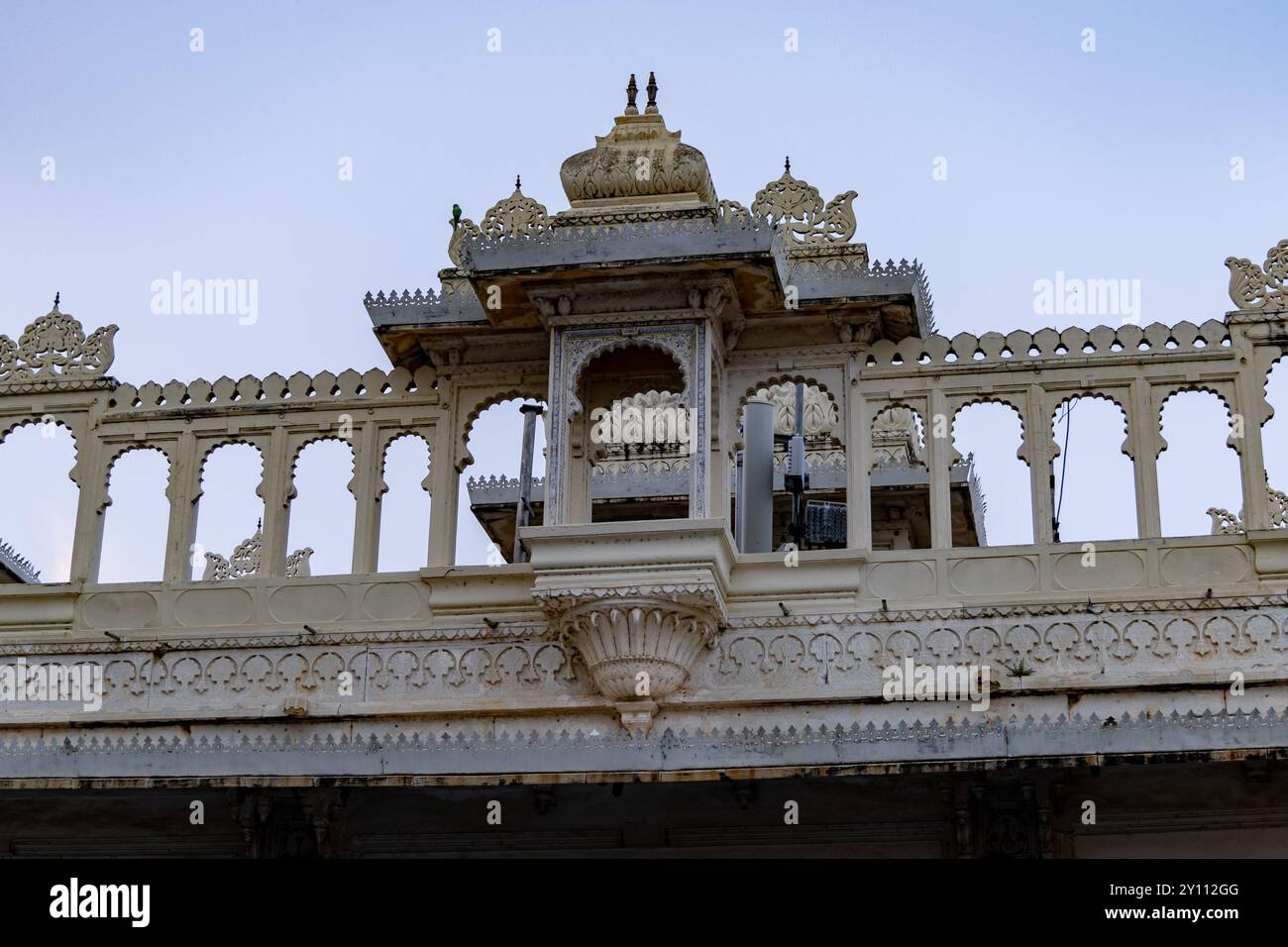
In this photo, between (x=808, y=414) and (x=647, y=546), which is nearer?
(x=647, y=546)

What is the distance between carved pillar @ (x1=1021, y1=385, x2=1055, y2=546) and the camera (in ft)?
60.7

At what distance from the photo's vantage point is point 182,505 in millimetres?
19953

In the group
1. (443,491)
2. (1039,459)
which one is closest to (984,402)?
(1039,459)

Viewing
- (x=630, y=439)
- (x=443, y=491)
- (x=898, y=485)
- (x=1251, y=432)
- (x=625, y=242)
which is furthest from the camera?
(x=898, y=485)

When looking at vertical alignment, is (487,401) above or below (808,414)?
below

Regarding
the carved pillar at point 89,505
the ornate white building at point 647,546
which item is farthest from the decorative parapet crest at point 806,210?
the carved pillar at point 89,505

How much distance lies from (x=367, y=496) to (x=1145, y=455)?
696 cm

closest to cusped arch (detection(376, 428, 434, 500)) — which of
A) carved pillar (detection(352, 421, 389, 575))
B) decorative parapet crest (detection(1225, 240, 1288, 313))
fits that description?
carved pillar (detection(352, 421, 389, 575))

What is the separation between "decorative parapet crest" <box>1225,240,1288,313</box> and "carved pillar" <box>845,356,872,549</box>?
3.36 meters

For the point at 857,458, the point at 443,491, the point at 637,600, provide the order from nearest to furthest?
the point at 637,600, the point at 857,458, the point at 443,491

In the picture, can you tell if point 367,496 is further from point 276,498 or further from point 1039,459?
point 1039,459
